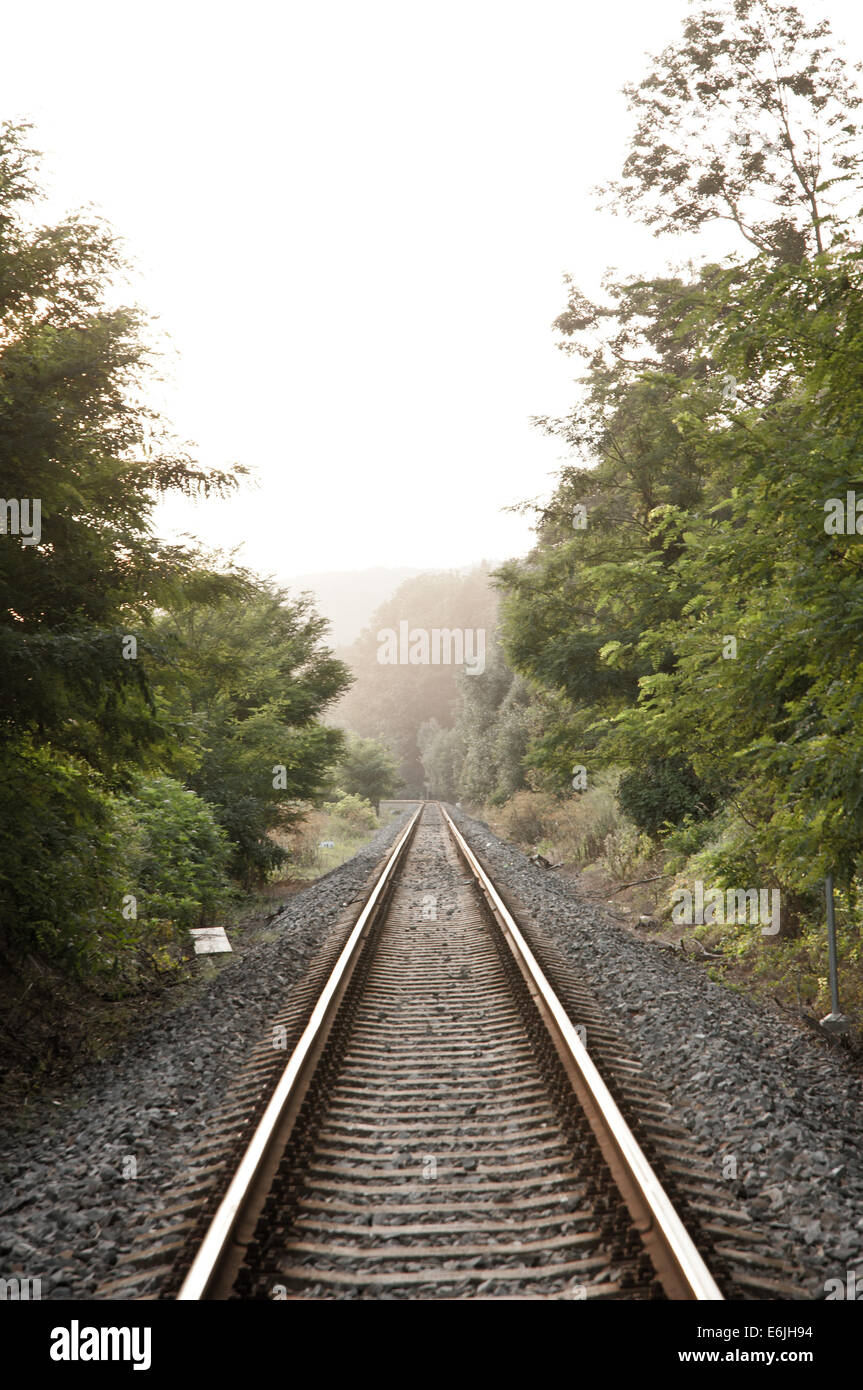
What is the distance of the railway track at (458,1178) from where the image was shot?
3.10 metres

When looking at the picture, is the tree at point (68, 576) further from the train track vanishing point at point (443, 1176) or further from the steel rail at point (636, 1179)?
the steel rail at point (636, 1179)

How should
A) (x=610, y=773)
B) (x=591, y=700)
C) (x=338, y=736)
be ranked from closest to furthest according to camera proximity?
(x=591, y=700)
(x=610, y=773)
(x=338, y=736)

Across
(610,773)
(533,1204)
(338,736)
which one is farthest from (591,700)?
(533,1204)

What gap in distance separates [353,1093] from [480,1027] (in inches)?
57.9

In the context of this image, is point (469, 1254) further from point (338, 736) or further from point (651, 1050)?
point (338, 736)

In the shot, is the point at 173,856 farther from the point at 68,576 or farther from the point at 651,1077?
the point at 651,1077

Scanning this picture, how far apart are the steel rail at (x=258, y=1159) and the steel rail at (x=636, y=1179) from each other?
1.64 m

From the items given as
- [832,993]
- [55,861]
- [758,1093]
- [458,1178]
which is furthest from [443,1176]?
[55,861]

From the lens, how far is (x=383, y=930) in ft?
32.0

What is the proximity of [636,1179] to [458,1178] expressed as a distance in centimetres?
86

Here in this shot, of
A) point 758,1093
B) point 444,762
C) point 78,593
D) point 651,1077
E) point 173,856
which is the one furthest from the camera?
point 444,762

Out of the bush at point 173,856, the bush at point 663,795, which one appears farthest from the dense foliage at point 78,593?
the bush at point 663,795

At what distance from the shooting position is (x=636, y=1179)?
3.60 metres

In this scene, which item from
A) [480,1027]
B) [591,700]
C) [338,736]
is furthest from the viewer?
[338,736]
